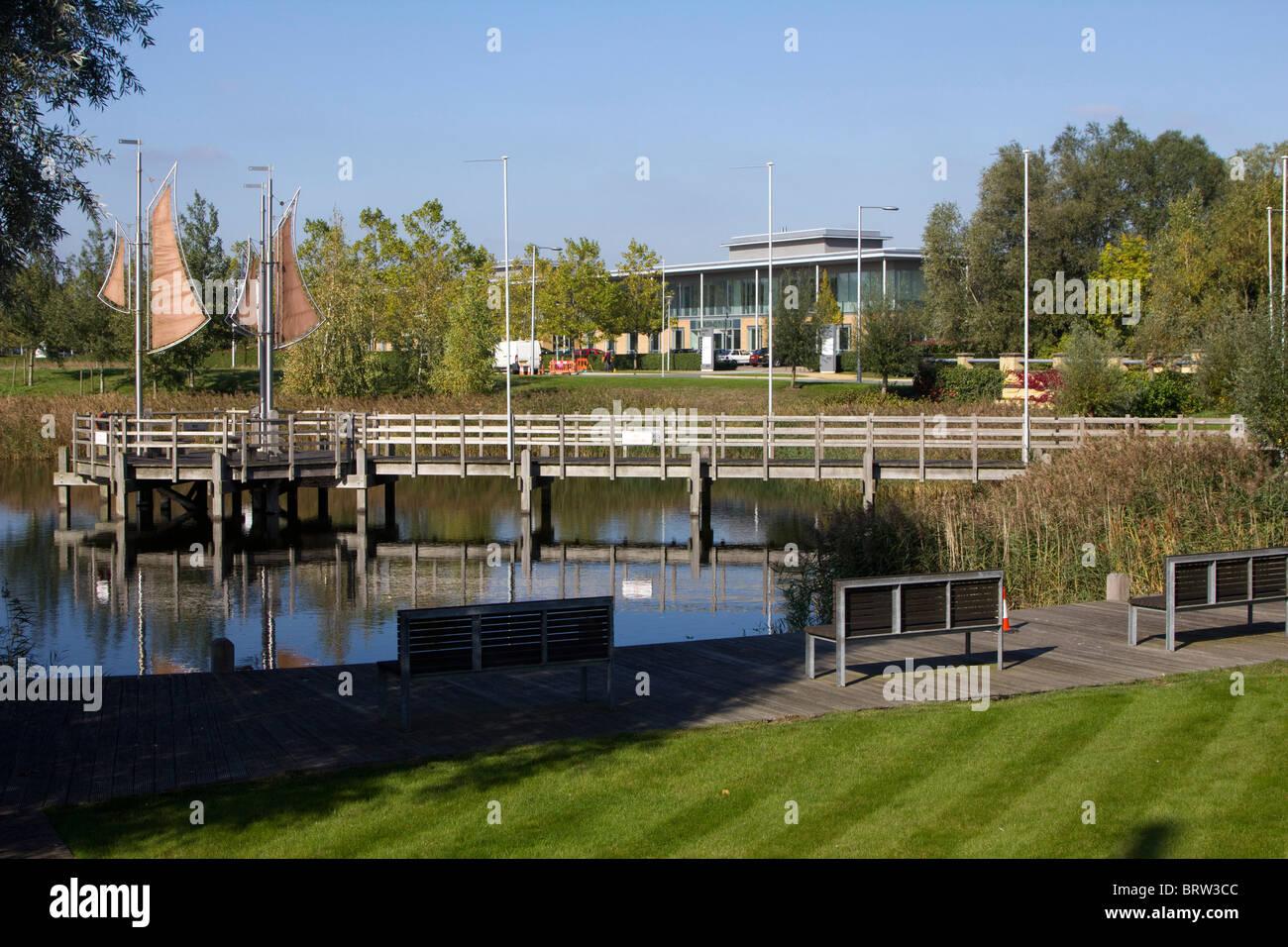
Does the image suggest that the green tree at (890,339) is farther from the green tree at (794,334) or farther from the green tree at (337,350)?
the green tree at (337,350)

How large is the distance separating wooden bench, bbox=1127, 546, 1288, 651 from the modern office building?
64105 mm

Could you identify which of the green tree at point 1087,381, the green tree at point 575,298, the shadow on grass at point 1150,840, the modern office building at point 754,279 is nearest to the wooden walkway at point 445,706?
the shadow on grass at point 1150,840

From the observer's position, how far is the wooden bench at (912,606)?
11.2 meters

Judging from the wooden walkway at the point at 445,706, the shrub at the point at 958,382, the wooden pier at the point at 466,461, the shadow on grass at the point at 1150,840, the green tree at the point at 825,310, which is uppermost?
the green tree at the point at 825,310

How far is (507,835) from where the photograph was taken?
7.31 m

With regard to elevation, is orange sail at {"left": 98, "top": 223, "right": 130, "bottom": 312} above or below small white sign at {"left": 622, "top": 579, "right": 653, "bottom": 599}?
above

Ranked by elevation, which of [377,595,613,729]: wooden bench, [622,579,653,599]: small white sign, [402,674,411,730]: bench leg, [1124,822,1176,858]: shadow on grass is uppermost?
[377,595,613,729]: wooden bench

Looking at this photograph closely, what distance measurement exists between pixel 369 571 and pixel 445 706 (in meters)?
16.0

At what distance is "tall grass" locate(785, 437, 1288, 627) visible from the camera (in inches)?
712

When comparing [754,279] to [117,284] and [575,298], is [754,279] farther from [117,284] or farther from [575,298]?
[117,284]

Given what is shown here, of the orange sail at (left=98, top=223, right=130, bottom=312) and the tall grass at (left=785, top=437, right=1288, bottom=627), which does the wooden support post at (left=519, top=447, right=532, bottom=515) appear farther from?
the tall grass at (left=785, top=437, right=1288, bottom=627)

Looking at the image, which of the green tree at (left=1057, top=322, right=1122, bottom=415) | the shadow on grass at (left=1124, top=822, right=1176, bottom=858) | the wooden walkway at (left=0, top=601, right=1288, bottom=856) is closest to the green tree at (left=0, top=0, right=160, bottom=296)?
the wooden walkway at (left=0, top=601, right=1288, bottom=856)

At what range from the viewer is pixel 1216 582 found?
1278 cm

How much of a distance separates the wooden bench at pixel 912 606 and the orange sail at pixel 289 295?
94.7 feet
